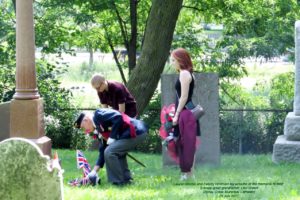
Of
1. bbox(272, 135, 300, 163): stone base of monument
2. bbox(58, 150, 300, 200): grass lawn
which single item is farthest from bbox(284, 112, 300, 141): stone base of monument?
bbox(58, 150, 300, 200): grass lawn

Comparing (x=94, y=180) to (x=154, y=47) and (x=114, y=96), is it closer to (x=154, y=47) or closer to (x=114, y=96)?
(x=114, y=96)

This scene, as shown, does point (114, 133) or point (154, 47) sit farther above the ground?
point (154, 47)

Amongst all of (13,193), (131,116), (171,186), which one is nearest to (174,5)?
(131,116)

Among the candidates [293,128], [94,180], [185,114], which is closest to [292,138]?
[293,128]

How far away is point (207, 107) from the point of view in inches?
433

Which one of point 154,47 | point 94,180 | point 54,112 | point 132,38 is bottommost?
point 94,180

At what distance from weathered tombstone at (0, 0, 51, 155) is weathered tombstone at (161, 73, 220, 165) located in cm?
211

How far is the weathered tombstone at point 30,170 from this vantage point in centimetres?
537

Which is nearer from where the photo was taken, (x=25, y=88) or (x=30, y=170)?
(x=30, y=170)

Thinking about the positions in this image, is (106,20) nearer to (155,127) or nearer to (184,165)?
(155,127)

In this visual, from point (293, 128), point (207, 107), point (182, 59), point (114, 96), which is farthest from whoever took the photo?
point (207, 107)

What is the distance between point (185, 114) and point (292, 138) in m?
2.69

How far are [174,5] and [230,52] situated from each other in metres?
3.73

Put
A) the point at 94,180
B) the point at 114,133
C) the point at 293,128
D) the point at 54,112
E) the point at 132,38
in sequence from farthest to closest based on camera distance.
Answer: the point at 132,38 < the point at 54,112 < the point at 293,128 < the point at 94,180 < the point at 114,133
